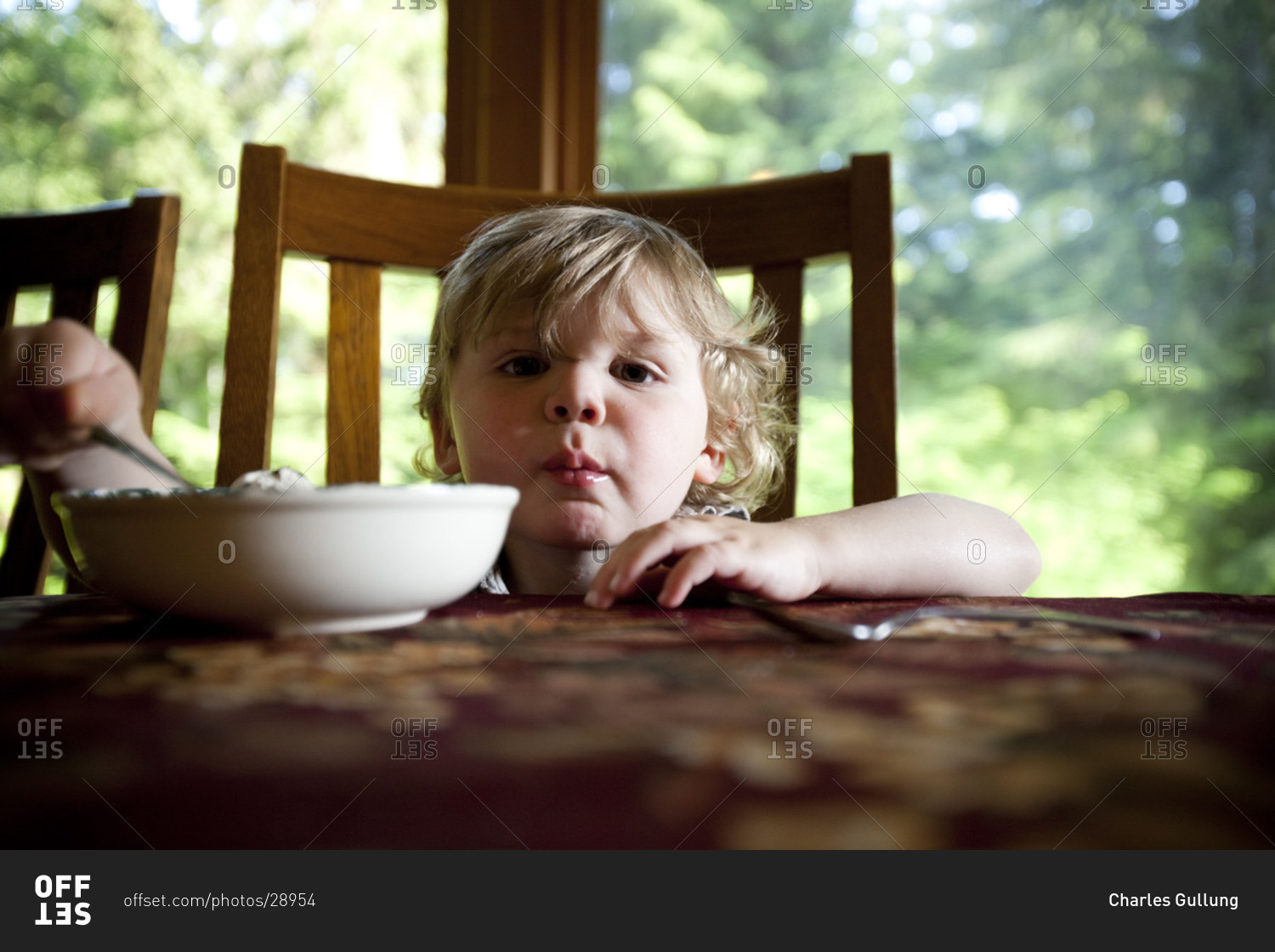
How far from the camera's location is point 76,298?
3.17 feet

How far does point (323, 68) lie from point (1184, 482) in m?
2.58

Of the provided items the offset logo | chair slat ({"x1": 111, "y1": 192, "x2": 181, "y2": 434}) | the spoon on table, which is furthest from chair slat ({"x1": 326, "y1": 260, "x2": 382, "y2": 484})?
the offset logo

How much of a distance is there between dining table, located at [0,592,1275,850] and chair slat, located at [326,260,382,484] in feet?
2.13

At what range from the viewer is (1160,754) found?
25 centimetres

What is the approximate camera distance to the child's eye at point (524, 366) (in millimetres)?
811

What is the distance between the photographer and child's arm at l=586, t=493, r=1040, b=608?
0.47 meters

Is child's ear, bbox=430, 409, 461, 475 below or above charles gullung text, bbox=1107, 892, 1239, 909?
above

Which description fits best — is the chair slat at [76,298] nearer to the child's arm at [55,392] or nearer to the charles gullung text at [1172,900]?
the child's arm at [55,392]

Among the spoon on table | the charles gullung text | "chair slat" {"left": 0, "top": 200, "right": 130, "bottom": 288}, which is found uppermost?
"chair slat" {"left": 0, "top": 200, "right": 130, "bottom": 288}

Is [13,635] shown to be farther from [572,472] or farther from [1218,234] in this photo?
[1218,234]

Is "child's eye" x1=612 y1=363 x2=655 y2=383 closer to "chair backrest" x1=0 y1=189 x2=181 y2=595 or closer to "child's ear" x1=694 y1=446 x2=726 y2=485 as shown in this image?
"child's ear" x1=694 y1=446 x2=726 y2=485

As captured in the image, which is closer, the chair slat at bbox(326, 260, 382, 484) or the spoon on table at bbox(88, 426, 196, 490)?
the spoon on table at bbox(88, 426, 196, 490)

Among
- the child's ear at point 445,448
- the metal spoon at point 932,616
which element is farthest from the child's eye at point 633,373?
the metal spoon at point 932,616

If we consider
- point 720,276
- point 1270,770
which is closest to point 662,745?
point 1270,770
